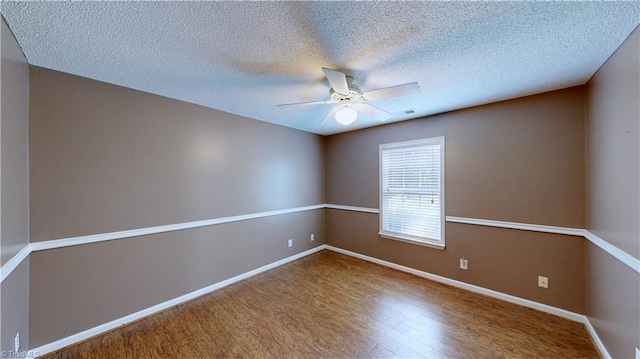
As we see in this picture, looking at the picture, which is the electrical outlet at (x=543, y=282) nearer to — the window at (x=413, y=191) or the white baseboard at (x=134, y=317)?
the window at (x=413, y=191)

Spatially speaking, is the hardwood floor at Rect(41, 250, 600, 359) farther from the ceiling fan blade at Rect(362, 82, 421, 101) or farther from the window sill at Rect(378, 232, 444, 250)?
the ceiling fan blade at Rect(362, 82, 421, 101)

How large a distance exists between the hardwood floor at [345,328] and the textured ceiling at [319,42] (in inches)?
93.8

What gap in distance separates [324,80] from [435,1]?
110 cm

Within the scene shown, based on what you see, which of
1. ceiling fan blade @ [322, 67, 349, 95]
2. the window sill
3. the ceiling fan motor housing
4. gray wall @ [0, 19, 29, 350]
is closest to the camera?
gray wall @ [0, 19, 29, 350]

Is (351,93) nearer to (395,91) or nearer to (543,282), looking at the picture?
(395,91)

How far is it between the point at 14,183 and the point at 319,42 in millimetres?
2334

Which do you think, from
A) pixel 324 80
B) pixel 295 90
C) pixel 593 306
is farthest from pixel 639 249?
pixel 295 90

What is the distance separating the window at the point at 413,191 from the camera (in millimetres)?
3189

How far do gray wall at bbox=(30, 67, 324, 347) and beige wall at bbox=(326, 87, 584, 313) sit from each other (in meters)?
2.53

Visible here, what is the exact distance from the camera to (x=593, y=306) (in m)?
2.02

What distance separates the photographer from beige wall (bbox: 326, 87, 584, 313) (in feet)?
7.47

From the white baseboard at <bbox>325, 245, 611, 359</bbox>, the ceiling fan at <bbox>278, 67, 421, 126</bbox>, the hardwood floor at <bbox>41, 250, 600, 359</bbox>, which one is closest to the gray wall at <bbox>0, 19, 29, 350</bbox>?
the hardwood floor at <bbox>41, 250, 600, 359</bbox>

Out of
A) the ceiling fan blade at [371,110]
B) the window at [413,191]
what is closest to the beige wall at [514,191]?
the window at [413,191]

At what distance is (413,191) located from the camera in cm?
344
